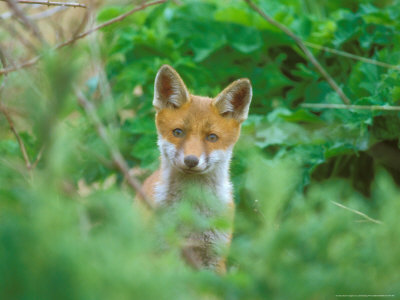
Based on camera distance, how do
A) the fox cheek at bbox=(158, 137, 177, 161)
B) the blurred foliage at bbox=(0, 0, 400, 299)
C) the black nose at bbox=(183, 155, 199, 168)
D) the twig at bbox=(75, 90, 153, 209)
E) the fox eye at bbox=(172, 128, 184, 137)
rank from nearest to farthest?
the blurred foliage at bbox=(0, 0, 400, 299) < the twig at bbox=(75, 90, 153, 209) < the black nose at bbox=(183, 155, 199, 168) < the fox cheek at bbox=(158, 137, 177, 161) < the fox eye at bbox=(172, 128, 184, 137)

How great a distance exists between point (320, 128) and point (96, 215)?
3296 millimetres

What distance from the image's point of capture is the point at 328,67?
465cm

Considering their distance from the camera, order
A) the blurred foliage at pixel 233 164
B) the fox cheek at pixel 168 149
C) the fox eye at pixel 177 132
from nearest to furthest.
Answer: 1. the blurred foliage at pixel 233 164
2. the fox cheek at pixel 168 149
3. the fox eye at pixel 177 132

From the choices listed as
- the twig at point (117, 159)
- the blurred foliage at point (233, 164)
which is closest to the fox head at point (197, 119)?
the blurred foliage at point (233, 164)

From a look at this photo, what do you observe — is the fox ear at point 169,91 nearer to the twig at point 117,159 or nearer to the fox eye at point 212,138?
the fox eye at point 212,138

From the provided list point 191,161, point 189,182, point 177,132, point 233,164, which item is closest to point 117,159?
point 191,161

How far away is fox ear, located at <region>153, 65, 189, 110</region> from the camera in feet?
11.9

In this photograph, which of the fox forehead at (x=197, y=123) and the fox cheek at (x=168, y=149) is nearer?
the fox cheek at (x=168, y=149)

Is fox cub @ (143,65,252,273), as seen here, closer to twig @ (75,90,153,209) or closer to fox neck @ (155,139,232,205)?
fox neck @ (155,139,232,205)

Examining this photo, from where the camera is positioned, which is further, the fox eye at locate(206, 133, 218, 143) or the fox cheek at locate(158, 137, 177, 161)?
the fox eye at locate(206, 133, 218, 143)

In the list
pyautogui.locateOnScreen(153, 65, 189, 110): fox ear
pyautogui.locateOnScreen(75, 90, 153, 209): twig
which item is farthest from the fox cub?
pyautogui.locateOnScreen(75, 90, 153, 209): twig

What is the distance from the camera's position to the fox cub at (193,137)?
11.1 feet

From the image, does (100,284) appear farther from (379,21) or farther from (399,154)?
(379,21)

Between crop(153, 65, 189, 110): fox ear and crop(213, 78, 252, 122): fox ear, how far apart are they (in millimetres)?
251
